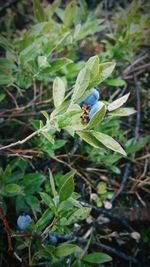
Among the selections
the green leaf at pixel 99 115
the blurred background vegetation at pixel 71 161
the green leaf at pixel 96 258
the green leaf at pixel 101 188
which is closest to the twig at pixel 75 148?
the blurred background vegetation at pixel 71 161

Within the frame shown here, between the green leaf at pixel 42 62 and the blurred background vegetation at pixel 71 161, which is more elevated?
the green leaf at pixel 42 62

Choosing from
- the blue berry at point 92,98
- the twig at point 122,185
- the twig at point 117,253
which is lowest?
the twig at point 117,253

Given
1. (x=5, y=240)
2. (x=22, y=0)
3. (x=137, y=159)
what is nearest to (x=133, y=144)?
(x=137, y=159)

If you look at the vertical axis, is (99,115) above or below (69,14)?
below

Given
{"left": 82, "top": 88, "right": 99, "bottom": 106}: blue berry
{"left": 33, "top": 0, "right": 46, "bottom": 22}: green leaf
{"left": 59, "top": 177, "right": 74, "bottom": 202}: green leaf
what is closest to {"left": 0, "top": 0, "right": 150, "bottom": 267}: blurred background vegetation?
{"left": 33, "top": 0, "right": 46, "bottom": 22}: green leaf

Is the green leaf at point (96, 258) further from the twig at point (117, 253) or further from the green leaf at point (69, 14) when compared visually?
the green leaf at point (69, 14)

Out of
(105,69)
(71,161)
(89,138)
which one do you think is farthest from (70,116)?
(71,161)

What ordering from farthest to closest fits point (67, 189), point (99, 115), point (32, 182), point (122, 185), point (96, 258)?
point (122, 185)
point (32, 182)
point (96, 258)
point (67, 189)
point (99, 115)

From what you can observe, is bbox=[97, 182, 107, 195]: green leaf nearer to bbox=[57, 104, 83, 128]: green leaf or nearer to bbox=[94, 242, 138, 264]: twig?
bbox=[94, 242, 138, 264]: twig

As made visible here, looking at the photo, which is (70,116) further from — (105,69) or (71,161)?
(71,161)
